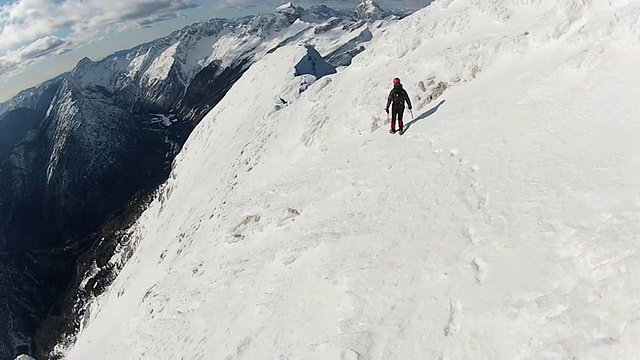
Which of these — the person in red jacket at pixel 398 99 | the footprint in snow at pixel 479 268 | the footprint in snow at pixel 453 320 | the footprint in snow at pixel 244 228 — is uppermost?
the person in red jacket at pixel 398 99

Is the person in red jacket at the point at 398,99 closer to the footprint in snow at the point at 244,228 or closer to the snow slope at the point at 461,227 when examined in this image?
the snow slope at the point at 461,227

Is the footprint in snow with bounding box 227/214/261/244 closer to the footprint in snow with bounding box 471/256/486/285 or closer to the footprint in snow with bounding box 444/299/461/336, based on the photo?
the footprint in snow with bounding box 471/256/486/285

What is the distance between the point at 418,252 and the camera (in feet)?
48.4

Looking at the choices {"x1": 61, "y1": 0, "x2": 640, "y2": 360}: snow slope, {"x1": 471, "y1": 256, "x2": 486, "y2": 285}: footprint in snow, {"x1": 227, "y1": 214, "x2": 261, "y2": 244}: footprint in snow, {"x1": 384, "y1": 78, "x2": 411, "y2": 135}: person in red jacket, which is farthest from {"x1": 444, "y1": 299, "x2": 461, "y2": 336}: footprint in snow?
{"x1": 227, "y1": 214, "x2": 261, "y2": 244}: footprint in snow

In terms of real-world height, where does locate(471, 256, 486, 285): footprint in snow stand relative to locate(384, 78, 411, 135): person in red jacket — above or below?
below

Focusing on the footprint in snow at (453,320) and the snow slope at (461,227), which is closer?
the snow slope at (461,227)

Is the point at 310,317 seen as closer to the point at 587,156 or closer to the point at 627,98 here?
the point at 587,156

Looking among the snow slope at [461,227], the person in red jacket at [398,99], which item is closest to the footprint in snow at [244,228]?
the snow slope at [461,227]

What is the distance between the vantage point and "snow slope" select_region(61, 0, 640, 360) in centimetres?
1110

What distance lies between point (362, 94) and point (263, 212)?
48.9 feet

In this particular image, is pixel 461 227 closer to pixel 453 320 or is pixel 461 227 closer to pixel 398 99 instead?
pixel 453 320

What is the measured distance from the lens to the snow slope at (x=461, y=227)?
11.1 meters

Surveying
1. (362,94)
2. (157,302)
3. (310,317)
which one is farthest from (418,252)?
(362,94)

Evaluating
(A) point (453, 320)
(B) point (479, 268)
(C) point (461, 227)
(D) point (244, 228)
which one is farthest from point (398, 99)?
(A) point (453, 320)
